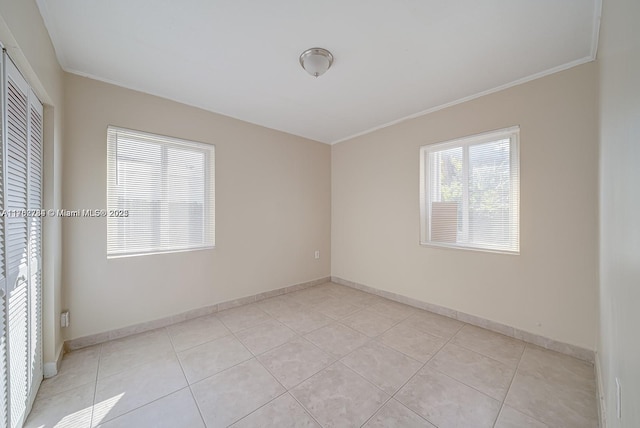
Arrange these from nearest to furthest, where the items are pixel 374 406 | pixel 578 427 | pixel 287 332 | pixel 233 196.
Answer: pixel 578 427 → pixel 374 406 → pixel 287 332 → pixel 233 196

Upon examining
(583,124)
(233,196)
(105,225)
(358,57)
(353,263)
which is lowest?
(353,263)

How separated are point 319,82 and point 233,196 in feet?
6.04

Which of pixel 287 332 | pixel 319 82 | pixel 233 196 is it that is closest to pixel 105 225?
pixel 233 196

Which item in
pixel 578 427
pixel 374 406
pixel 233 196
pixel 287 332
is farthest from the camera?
pixel 233 196

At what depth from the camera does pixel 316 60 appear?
2.00 meters

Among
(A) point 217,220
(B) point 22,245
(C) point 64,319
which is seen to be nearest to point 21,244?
(B) point 22,245

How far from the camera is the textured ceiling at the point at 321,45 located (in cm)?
158

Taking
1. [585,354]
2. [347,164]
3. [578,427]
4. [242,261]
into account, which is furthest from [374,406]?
[347,164]

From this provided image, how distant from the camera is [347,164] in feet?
13.9

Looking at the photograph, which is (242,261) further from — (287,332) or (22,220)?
(22,220)

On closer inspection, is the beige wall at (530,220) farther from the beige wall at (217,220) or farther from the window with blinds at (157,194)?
the window with blinds at (157,194)

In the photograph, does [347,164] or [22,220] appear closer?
[22,220]

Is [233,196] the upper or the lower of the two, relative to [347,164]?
lower

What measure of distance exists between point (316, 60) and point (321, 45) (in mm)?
120
